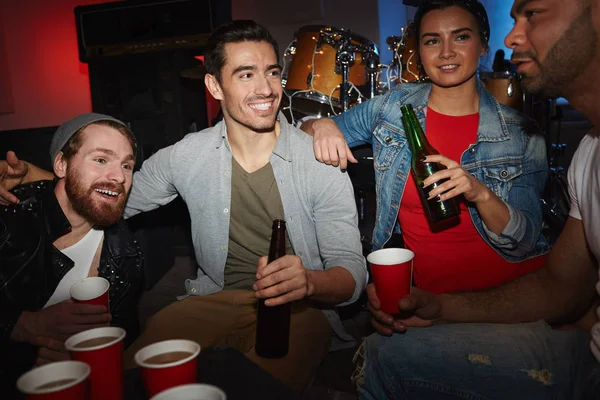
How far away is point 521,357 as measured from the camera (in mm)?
1473

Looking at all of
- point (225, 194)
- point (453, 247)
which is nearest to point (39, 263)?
point (225, 194)

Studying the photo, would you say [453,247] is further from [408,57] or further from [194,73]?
[194,73]

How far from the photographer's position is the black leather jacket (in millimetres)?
1870

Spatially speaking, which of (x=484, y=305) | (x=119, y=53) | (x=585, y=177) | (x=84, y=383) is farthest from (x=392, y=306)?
(x=119, y=53)

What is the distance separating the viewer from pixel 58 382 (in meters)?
0.92

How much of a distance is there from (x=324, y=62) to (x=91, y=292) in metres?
3.14

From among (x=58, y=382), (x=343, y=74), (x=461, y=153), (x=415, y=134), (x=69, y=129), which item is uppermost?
(x=343, y=74)

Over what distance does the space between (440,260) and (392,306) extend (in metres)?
0.93

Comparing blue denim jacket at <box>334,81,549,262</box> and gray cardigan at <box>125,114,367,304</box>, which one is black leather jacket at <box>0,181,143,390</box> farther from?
blue denim jacket at <box>334,81,549,262</box>

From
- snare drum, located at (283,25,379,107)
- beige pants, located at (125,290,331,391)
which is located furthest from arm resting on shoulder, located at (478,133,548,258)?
snare drum, located at (283,25,379,107)

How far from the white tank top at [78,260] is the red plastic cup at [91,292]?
60cm

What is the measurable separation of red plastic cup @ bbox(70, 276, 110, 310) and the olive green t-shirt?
2.64ft

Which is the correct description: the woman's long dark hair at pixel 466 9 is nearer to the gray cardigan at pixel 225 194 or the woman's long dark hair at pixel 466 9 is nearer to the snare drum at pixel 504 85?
the gray cardigan at pixel 225 194

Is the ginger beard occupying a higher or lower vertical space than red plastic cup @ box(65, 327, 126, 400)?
higher
